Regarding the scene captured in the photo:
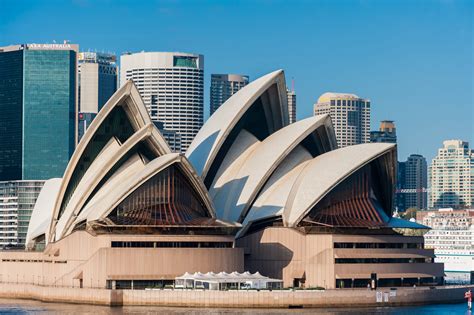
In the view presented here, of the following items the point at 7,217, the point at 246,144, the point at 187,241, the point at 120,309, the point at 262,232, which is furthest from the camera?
the point at 7,217

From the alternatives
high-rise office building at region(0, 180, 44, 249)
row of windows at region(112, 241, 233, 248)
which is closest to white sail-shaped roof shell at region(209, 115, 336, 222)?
row of windows at region(112, 241, 233, 248)

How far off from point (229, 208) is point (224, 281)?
45.9 ft

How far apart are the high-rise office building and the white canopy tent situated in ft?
244

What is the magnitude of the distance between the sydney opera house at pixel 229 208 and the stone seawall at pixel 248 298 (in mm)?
1560

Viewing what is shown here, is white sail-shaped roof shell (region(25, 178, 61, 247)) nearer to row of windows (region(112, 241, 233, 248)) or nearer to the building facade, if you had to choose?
row of windows (region(112, 241, 233, 248))

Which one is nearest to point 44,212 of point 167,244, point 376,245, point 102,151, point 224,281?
point 102,151

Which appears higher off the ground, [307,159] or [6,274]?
[307,159]

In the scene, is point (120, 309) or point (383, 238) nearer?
point (120, 309)

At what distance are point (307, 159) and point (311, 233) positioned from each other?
27.5ft

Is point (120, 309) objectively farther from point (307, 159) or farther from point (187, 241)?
point (307, 159)

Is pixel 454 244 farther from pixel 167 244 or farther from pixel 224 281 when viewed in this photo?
pixel 224 281

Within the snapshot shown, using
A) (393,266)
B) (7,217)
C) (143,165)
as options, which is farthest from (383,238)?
(7,217)

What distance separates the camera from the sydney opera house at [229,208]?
9606cm

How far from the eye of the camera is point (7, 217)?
168625 mm
